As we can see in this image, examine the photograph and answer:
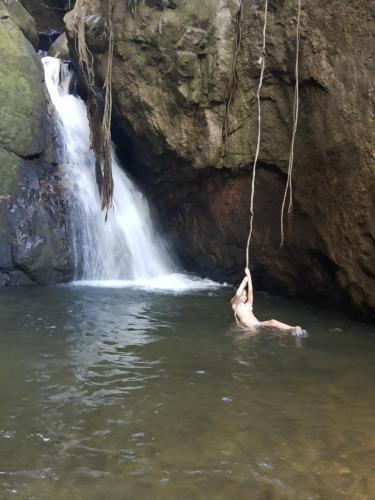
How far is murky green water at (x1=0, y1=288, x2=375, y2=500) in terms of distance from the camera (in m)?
3.32

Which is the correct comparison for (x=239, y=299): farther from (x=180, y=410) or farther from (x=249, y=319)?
(x=180, y=410)

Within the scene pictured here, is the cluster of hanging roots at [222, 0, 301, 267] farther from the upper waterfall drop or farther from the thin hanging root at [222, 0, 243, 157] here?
the upper waterfall drop

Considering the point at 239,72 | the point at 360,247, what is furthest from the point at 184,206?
the point at 360,247

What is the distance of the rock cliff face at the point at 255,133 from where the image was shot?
7.32 m

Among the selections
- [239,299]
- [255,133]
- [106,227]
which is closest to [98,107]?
[106,227]

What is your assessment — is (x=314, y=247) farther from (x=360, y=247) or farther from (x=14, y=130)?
(x=14, y=130)

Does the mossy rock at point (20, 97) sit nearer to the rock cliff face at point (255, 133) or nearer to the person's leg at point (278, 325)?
the rock cliff face at point (255, 133)

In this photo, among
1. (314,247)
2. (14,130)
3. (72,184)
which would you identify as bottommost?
(314,247)

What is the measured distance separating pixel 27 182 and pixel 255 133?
4538 mm

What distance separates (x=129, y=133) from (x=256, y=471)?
→ 888 centimetres

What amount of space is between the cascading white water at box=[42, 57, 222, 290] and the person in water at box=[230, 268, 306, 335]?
9.58ft

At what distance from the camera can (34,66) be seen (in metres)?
11.7

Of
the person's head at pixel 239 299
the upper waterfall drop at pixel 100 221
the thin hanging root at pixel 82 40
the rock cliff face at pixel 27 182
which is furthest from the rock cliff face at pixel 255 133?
the rock cliff face at pixel 27 182

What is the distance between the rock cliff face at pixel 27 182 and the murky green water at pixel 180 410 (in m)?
2.85
